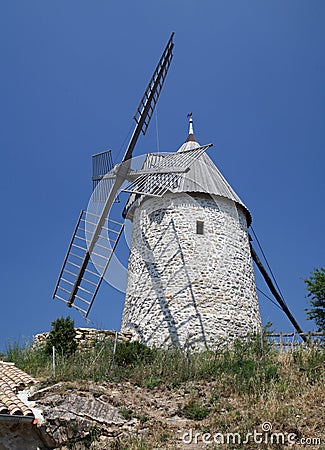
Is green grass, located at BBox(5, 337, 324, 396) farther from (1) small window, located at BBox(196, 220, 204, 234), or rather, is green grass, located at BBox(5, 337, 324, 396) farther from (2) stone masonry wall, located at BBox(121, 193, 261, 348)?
(1) small window, located at BBox(196, 220, 204, 234)

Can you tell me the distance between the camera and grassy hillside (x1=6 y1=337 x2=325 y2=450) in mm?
9250

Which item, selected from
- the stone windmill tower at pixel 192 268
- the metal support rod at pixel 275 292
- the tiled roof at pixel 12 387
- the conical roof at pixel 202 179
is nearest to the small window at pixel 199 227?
the stone windmill tower at pixel 192 268

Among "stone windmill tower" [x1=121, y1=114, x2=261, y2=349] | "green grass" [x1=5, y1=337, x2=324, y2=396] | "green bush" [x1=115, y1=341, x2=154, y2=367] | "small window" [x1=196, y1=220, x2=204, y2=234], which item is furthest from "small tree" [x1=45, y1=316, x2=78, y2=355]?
"small window" [x1=196, y1=220, x2=204, y2=234]

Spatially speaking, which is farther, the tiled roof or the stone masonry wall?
the stone masonry wall

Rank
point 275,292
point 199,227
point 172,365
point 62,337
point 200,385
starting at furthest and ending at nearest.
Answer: point 275,292, point 199,227, point 62,337, point 172,365, point 200,385

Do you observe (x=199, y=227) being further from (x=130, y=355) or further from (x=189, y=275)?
(x=130, y=355)

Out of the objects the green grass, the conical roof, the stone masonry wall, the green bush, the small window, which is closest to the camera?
the green grass

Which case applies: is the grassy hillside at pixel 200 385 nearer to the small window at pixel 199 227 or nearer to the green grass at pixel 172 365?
the green grass at pixel 172 365

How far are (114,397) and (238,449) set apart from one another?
294 centimetres

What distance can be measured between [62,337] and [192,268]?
14.7 ft

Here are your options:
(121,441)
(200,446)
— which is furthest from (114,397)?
(200,446)

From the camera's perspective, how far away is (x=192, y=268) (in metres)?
16.1

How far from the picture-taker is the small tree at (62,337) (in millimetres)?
13805

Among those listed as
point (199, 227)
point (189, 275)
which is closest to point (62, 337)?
point (189, 275)
